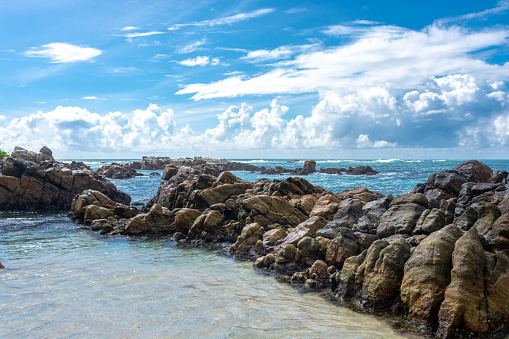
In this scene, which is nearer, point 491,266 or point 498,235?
point 491,266

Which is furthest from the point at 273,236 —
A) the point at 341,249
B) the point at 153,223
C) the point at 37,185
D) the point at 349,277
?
the point at 37,185

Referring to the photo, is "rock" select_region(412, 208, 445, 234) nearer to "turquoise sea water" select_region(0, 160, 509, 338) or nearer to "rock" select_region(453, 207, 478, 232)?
"rock" select_region(453, 207, 478, 232)

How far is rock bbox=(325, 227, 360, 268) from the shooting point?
12.7 metres

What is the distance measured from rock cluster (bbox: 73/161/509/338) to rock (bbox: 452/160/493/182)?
0.07m

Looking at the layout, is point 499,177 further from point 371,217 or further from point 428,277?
point 428,277

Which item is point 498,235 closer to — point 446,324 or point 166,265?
point 446,324

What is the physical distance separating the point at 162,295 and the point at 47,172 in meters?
29.0

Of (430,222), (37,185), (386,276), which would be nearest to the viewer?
(386,276)

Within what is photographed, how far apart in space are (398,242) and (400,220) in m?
2.64

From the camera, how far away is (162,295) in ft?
37.3

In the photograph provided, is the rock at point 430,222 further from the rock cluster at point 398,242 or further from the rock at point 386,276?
the rock at point 386,276

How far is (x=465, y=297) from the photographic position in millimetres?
8234

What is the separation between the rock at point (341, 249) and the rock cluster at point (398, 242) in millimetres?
37

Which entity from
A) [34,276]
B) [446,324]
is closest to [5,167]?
[34,276]
